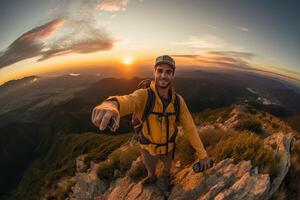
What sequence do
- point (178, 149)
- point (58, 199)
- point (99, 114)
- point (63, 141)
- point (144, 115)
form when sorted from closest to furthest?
1. point (99, 114)
2. point (144, 115)
3. point (178, 149)
4. point (58, 199)
5. point (63, 141)

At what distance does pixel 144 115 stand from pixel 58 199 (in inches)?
409

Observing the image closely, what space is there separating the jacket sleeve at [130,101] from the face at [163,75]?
33cm

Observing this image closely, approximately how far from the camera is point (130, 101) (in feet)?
13.6

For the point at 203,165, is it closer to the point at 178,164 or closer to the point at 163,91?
the point at 163,91

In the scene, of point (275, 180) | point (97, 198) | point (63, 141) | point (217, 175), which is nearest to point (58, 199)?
point (97, 198)

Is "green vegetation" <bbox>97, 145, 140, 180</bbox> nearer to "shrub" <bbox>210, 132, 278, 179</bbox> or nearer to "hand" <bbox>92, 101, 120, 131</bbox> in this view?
"shrub" <bbox>210, 132, 278, 179</bbox>

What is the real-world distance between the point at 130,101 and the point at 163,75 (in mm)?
952

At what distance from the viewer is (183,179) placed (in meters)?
6.15

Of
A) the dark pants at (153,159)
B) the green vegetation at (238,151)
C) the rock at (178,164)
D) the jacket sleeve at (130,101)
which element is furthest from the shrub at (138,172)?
the jacket sleeve at (130,101)

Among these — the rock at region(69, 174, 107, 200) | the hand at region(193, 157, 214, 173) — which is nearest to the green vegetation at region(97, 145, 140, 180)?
the rock at region(69, 174, 107, 200)

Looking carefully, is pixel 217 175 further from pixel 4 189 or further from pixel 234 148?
pixel 4 189

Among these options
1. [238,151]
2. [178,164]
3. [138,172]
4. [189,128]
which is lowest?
[138,172]

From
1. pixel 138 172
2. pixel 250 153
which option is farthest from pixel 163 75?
pixel 138 172

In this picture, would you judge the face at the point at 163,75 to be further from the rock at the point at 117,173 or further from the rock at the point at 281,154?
the rock at the point at 117,173
